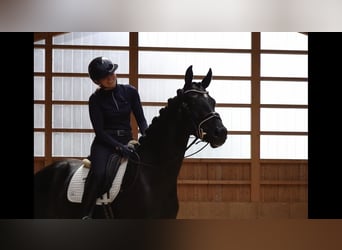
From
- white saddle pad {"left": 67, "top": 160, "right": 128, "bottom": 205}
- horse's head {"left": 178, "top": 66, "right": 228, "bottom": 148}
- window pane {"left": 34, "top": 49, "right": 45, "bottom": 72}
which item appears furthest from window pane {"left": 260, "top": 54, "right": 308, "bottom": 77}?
window pane {"left": 34, "top": 49, "right": 45, "bottom": 72}

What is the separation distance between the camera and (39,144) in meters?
4.65

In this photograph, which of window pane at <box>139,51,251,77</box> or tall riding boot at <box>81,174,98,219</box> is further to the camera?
window pane at <box>139,51,251,77</box>

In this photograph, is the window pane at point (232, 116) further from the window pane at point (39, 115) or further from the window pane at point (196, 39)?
the window pane at point (39, 115)

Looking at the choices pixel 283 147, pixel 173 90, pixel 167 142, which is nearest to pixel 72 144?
pixel 167 142

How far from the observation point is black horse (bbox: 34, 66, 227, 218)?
459cm

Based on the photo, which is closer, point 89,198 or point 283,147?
point 89,198

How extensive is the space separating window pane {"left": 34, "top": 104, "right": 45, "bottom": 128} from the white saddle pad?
0.45 meters

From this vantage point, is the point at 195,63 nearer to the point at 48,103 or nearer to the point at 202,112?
the point at 202,112

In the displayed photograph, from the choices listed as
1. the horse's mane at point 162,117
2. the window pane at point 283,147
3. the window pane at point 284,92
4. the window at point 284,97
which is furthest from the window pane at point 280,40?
the horse's mane at point 162,117

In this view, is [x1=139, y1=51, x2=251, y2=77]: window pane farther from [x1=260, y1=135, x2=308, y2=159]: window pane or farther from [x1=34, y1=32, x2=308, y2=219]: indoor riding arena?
[x1=260, y1=135, x2=308, y2=159]: window pane

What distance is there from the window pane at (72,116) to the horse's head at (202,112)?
73 centimetres

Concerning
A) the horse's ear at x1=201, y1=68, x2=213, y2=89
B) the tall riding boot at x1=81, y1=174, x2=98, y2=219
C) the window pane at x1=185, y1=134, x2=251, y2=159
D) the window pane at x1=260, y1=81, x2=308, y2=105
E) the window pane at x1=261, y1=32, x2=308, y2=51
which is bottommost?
the tall riding boot at x1=81, y1=174, x2=98, y2=219

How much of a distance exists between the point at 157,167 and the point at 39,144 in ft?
2.97

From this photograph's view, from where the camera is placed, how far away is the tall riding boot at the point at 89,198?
4539 millimetres
